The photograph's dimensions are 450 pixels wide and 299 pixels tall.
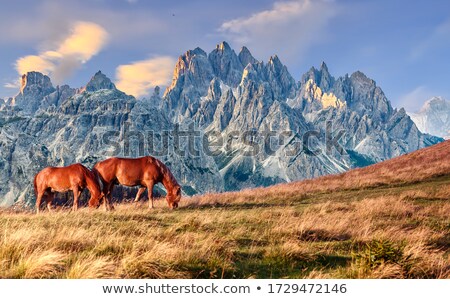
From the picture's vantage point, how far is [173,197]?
18172 mm

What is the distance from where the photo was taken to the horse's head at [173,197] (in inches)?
705

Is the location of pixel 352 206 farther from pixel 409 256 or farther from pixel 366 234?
pixel 409 256

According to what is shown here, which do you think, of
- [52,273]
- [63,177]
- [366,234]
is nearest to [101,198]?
[63,177]

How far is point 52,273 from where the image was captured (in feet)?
21.2

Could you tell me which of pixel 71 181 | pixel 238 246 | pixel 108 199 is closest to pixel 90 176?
pixel 71 181

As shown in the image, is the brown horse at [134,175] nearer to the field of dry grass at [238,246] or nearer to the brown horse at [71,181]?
the brown horse at [71,181]

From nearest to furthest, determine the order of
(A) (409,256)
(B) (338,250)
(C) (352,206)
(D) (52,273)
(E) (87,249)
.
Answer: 1. (D) (52,273)
2. (A) (409,256)
3. (E) (87,249)
4. (B) (338,250)
5. (C) (352,206)

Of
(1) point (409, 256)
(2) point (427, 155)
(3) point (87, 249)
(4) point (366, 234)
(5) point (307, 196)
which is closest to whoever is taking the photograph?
(1) point (409, 256)
